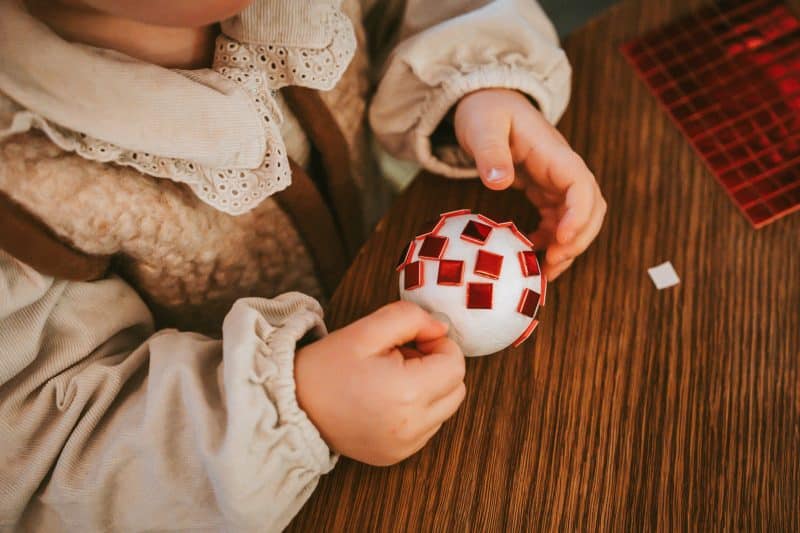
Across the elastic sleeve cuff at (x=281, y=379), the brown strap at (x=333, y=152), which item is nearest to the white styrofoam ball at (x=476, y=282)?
the elastic sleeve cuff at (x=281, y=379)

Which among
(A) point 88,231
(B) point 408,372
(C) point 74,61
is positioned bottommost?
(B) point 408,372

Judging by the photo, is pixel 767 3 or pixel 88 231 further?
pixel 767 3

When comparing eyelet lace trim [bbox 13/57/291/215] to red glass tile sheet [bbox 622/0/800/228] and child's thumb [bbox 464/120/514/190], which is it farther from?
red glass tile sheet [bbox 622/0/800/228]

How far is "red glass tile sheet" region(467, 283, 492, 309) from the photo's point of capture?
0.46 meters

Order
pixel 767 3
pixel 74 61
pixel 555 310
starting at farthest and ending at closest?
pixel 767 3, pixel 555 310, pixel 74 61

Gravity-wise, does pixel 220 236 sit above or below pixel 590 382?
above

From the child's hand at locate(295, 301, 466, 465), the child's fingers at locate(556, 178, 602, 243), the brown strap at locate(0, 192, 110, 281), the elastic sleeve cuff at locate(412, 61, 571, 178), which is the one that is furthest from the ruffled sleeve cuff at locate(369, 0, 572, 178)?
the brown strap at locate(0, 192, 110, 281)

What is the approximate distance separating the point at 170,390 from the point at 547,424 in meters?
0.33

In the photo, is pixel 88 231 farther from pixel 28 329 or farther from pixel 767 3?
pixel 767 3

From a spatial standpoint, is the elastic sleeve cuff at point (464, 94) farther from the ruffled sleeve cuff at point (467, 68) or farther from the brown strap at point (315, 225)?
the brown strap at point (315, 225)

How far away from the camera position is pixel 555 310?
1.86 feet

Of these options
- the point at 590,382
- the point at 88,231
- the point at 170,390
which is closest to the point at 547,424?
the point at 590,382

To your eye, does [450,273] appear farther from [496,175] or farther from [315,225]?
[315,225]

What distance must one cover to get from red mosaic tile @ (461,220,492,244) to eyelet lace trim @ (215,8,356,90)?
21cm
